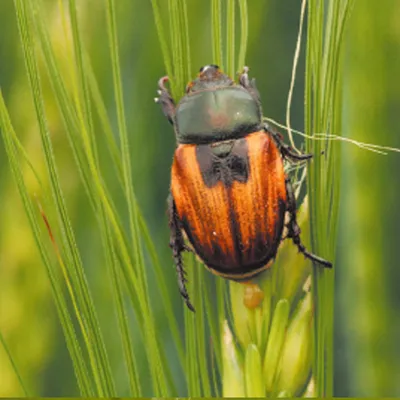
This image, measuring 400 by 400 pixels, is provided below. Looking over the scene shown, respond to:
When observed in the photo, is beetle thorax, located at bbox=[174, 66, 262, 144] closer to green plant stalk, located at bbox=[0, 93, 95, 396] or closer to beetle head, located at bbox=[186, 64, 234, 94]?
beetle head, located at bbox=[186, 64, 234, 94]

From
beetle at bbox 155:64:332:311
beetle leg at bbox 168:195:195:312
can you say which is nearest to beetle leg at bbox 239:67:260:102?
beetle at bbox 155:64:332:311

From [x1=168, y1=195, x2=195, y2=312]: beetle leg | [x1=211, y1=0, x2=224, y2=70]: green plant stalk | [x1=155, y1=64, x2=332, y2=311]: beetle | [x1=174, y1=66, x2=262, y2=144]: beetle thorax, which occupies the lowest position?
A: [x1=168, y1=195, x2=195, y2=312]: beetle leg

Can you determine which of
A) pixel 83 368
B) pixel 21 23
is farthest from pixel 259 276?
pixel 21 23

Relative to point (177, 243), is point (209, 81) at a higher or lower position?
higher

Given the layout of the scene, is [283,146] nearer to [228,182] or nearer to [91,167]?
[228,182]

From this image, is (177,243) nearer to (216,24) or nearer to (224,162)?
(224,162)

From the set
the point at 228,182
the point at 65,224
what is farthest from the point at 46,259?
the point at 228,182

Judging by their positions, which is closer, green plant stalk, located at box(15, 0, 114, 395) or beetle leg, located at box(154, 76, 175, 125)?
green plant stalk, located at box(15, 0, 114, 395)

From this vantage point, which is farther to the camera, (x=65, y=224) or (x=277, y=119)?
(x=277, y=119)
